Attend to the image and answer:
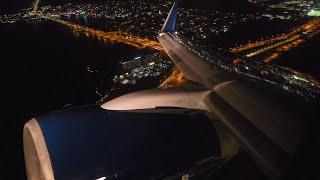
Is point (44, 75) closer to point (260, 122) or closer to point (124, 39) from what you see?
point (124, 39)

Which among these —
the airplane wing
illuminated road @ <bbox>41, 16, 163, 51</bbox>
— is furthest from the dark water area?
the airplane wing

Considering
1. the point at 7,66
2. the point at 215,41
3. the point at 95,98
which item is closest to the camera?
the point at 95,98

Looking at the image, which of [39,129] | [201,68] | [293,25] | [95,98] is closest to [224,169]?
[39,129]

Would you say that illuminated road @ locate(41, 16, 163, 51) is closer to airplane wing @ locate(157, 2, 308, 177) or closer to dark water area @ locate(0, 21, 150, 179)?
dark water area @ locate(0, 21, 150, 179)

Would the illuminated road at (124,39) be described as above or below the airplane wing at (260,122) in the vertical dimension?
above

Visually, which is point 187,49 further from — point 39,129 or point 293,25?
point 293,25

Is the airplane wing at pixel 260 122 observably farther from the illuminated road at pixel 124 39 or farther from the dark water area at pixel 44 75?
the illuminated road at pixel 124 39

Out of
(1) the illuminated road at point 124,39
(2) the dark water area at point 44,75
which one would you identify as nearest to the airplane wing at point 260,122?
(2) the dark water area at point 44,75

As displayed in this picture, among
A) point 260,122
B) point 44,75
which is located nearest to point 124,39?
point 44,75
